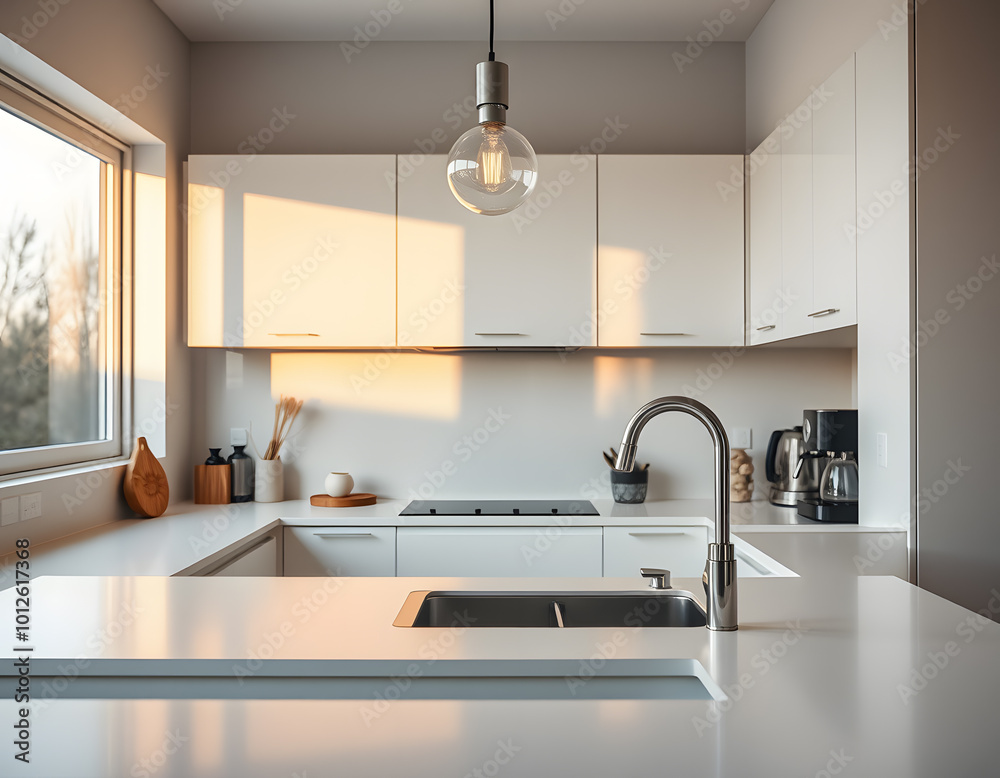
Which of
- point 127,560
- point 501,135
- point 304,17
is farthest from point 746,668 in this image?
point 304,17

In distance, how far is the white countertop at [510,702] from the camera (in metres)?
0.85

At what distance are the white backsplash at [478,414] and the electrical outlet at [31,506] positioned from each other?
1.04 metres

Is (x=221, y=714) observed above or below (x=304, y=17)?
below

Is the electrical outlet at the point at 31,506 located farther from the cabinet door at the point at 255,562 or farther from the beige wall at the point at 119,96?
the cabinet door at the point at 255,562

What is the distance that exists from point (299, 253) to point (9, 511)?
4.48 feet

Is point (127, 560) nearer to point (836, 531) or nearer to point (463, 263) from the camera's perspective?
point (463, 263)

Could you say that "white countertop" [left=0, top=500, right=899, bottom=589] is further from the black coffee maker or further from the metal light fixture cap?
the metal light fixture cap

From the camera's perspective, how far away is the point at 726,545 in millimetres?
1233

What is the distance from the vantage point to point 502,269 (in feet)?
9.77

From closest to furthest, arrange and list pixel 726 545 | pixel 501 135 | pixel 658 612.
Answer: pixel 726 545
pixel 501 135
pixel 658 612

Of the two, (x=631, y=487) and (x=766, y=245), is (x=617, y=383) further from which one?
(x=766, y=245)

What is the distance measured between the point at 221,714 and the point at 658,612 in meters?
0.89

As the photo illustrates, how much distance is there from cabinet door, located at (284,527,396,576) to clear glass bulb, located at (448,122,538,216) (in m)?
1.72

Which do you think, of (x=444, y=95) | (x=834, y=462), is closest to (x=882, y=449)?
(x=834, y=462)
